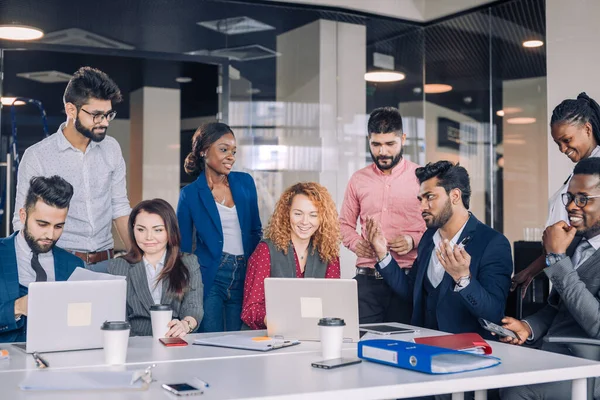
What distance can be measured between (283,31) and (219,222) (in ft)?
7.42

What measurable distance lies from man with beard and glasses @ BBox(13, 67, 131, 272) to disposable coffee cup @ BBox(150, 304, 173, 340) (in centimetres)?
121

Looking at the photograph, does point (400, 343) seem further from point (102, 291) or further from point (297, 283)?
point (102, 291)

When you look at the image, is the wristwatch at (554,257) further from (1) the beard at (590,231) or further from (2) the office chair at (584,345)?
(2) the office chair at (584,345)

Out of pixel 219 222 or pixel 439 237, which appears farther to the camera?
pixel 219 222

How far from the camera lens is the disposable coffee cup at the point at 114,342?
2408 millimetres

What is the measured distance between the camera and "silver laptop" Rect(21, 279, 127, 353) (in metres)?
2.58

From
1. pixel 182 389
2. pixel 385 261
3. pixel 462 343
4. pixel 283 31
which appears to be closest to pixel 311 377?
pixel 182 389

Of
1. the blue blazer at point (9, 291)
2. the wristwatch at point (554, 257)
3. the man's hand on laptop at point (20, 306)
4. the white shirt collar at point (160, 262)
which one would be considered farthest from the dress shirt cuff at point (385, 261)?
the man's hand on laptop at point (20, 306)

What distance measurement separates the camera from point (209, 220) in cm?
421

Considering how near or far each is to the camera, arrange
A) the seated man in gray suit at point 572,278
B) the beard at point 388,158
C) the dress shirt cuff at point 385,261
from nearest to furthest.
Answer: the seated man in gray suit at point 572,278 < the dress shirt cuff at point 385,261 < the beard at point 388,158

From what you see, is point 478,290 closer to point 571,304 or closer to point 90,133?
point 571,304

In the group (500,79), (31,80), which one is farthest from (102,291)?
(500,79)

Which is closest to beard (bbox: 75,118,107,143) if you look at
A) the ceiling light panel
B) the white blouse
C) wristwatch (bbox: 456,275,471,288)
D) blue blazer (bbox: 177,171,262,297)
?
blue blazer (bbox: 177,171,262,297)

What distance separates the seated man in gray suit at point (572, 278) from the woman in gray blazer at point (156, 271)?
4.61 ft
